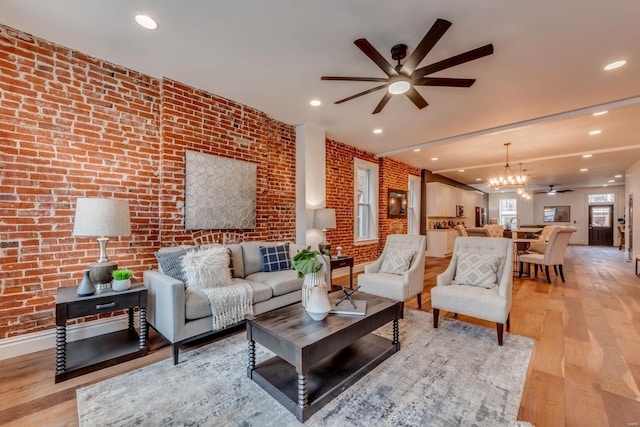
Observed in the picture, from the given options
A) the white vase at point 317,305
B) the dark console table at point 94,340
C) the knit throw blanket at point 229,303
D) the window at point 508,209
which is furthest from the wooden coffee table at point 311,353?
the window at point 508,209

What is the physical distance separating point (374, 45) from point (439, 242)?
6.94m

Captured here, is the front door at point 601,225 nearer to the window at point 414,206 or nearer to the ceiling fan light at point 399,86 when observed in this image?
the window at point 414,206

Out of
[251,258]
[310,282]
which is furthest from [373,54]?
[251,258]

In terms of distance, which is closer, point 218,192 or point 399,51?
point 399,51

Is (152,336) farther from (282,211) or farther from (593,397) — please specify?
(593,397)

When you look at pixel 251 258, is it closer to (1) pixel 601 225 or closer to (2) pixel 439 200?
(2) pixel 439 200

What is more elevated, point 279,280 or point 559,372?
point 279,280

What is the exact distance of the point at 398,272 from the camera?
136 inches

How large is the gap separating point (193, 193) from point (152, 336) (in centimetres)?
159

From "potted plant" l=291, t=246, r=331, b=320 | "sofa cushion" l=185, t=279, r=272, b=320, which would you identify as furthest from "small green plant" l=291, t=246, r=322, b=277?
"sofa cushion" l=185, t=279, r=272, b=320

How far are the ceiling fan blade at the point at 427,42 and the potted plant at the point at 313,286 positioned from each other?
1.74 m

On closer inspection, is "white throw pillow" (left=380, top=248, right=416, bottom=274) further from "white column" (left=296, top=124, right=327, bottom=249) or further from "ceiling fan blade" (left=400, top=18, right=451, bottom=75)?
"ceiling fan blade" (left=400, top=18, right=451, bottom=75)

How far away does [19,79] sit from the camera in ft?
7.68

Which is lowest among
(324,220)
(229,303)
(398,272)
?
(229,303)
